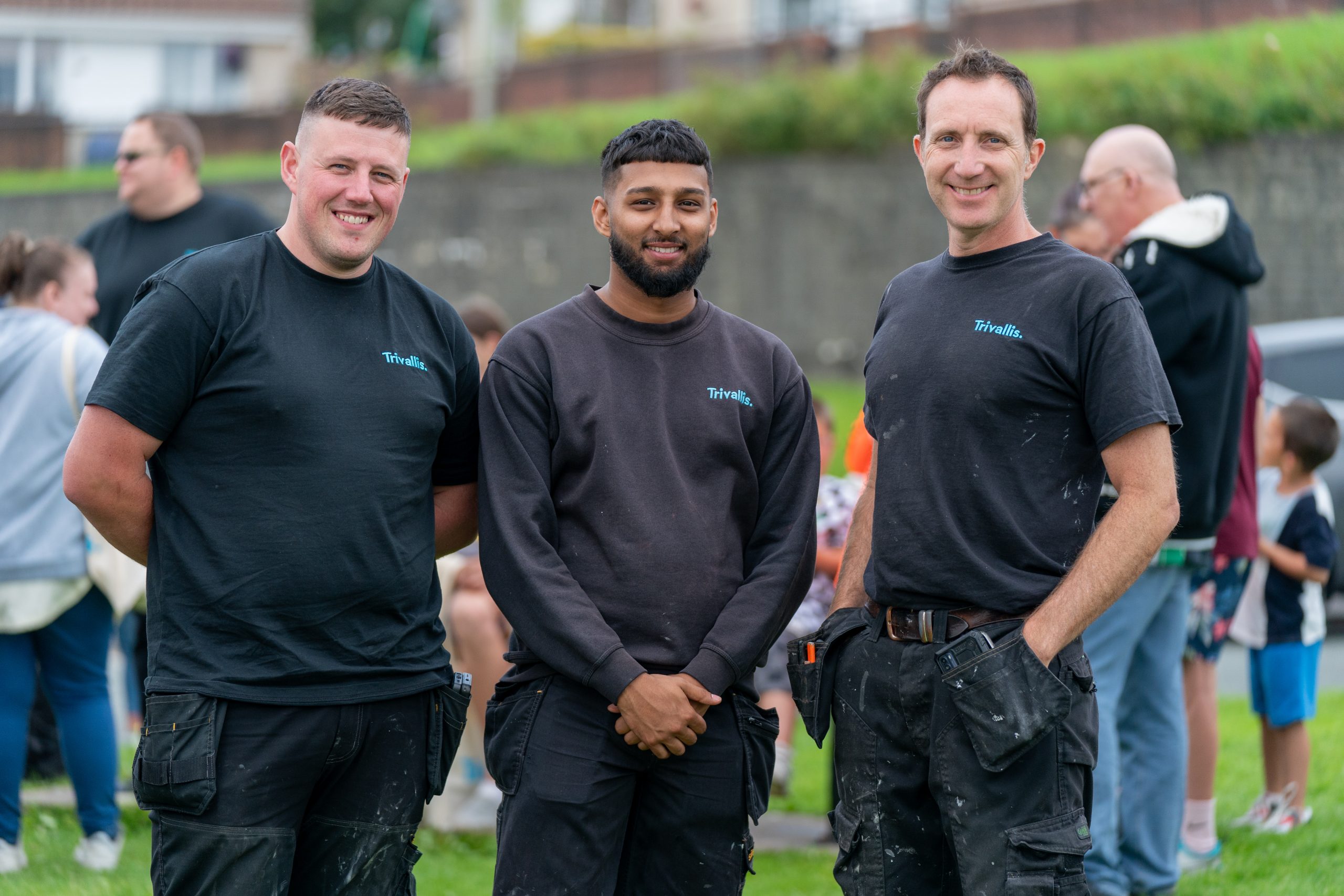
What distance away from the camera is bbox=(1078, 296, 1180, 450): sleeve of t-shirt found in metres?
3.18

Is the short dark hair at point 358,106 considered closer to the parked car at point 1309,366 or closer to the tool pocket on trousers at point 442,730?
the tool pocket on trousers at point 442,730

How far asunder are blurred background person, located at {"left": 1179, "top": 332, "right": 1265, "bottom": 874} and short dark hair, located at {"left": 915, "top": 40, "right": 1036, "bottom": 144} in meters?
2.06

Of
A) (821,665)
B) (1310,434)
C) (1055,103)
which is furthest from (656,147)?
(1055,103)

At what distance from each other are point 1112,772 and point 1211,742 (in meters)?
0.98

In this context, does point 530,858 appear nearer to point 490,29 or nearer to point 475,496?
point 475,496

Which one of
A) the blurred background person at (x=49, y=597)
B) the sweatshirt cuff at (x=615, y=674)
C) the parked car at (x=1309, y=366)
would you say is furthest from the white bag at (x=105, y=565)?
the parked car at (x=1309, y=366)

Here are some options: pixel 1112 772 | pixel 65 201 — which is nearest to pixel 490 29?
pixel 65 201

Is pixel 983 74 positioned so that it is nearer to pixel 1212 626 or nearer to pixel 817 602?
pixel 1212 626

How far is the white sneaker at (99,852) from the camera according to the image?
17.1 feet

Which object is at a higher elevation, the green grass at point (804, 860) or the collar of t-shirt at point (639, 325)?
the collar of t-shirt at point (639, 325)

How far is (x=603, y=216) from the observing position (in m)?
3.71

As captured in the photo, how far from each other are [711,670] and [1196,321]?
2271mm

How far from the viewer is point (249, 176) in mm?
27500

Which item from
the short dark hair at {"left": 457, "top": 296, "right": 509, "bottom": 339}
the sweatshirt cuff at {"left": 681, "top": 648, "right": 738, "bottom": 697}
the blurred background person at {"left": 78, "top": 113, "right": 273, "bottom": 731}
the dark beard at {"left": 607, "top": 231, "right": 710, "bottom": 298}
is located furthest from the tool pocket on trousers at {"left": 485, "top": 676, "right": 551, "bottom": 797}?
the blurred background person at {"left": 78, "top": 113, "right": 273, "bottom": 731}
